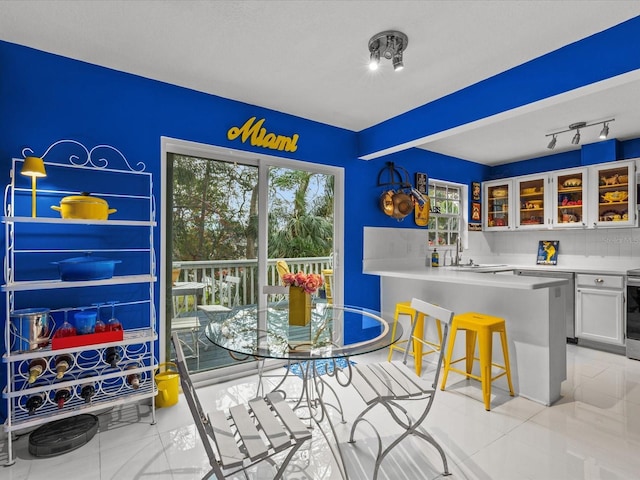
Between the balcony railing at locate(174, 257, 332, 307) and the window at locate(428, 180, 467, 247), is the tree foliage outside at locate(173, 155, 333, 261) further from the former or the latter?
the window at locate(428, 180, 467, 247)

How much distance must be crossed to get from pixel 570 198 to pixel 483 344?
10.4 feet

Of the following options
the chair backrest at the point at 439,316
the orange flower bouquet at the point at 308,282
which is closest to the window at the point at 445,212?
the chair backrest at the point at 439,316

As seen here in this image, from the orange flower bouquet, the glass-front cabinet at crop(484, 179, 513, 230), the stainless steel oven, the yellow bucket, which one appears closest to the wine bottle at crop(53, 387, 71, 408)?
the yellow bucket

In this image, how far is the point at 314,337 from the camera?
6.72 feet

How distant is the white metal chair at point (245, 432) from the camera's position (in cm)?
141

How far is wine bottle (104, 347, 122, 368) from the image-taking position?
7.77 feet

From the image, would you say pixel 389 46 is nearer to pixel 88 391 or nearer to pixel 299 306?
pixel 299 306

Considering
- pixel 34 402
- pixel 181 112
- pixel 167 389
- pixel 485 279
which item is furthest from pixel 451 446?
pixel 181 112

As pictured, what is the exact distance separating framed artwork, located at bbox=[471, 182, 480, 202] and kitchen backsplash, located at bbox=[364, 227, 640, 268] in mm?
533

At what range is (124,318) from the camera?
267cm

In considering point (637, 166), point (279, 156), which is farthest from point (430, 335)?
point (637, 166)

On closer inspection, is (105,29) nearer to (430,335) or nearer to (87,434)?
(87,434)

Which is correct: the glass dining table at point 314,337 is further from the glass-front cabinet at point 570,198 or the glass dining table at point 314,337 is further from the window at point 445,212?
the glass-front cabinet at point 570,198

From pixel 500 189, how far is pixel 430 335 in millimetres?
2945
